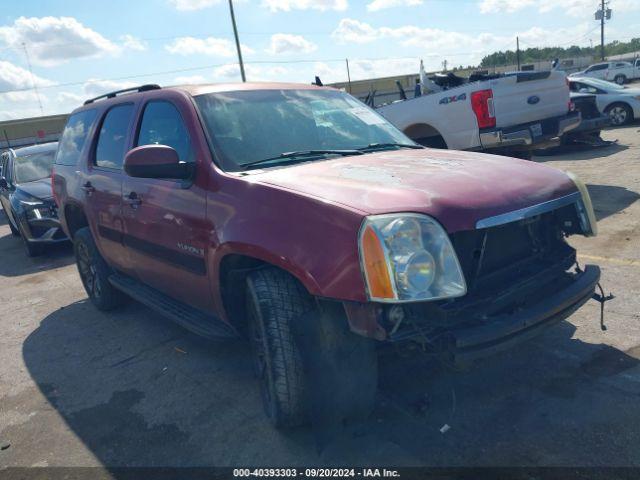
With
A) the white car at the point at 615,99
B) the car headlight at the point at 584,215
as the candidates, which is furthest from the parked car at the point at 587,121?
the car headlight at the point at 584,215

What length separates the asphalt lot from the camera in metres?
2.70

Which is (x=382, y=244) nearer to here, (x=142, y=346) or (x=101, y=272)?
(x=142, y=346)

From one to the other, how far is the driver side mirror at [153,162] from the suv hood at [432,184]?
56cm

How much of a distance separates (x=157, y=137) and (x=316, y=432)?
2395 mm

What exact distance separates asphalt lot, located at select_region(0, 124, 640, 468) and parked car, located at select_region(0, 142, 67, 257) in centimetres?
372

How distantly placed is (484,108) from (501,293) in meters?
5.19

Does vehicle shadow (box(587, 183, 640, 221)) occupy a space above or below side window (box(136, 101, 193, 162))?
below

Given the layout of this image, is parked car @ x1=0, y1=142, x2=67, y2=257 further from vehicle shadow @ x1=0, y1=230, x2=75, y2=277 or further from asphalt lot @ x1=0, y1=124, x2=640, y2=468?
asphalt lot @ x1=0, y1=124, x2=640, y2=468

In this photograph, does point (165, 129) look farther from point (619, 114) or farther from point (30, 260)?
point (619, 114)

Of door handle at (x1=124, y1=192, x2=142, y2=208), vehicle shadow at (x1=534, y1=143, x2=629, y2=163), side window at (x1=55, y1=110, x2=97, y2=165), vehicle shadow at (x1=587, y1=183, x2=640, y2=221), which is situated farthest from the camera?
vehicle shadow at (x1=534, y1=143, x2=629, y2=163)

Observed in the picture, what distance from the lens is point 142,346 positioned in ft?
14.7

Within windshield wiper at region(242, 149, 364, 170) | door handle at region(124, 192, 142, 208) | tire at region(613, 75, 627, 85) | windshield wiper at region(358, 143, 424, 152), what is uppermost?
windshield wiper at region(242, 149, 364, 170)

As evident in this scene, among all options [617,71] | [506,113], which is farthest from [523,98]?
[617,71]

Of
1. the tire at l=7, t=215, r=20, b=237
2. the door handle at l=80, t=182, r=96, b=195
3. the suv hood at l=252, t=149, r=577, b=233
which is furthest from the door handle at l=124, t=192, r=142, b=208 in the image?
the tire at l=7, t=215, r=20, b=237
